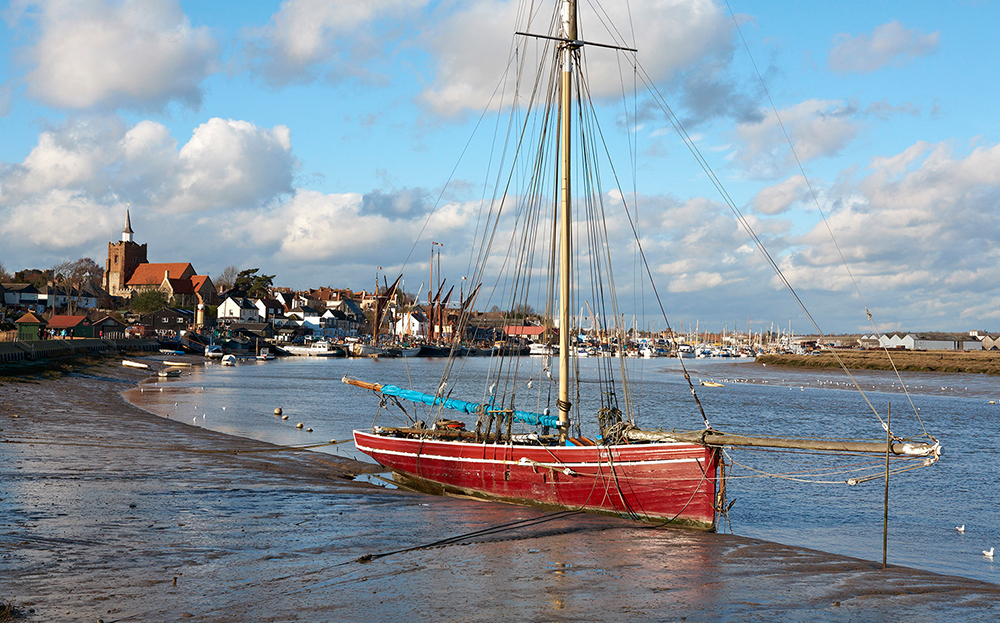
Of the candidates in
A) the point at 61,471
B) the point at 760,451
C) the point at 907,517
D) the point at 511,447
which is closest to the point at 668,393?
the point at 760,451

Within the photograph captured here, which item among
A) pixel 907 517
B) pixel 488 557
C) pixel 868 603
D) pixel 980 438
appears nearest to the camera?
pixel 868 603

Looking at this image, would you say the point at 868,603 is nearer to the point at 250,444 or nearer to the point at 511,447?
the point at 511,447

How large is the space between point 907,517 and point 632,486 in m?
9.38

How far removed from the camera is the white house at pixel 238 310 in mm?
160125

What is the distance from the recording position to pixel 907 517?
20016 millimetres

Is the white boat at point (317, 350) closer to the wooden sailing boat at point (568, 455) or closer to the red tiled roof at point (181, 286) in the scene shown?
the red tiled roof at point (181, 286)

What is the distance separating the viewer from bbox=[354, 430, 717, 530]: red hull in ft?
51.0

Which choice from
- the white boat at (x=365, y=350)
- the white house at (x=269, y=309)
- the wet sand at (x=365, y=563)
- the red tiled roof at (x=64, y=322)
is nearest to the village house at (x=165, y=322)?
the red tiled roof at (x=64, y=322)

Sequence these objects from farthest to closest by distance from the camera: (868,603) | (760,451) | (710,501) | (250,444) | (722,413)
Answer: (722,413) → (760,451) → (250,444) → (710,501) → (868,603)

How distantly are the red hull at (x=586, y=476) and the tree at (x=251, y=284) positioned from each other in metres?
161

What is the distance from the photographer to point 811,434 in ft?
124

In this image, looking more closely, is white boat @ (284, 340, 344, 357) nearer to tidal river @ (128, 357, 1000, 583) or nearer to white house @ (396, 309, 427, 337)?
tidal river @ (128, 357, 1000, 583)

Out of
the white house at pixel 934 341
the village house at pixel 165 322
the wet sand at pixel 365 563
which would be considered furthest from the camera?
the white house at pixel 934 341

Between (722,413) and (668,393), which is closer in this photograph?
(722,413)
